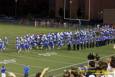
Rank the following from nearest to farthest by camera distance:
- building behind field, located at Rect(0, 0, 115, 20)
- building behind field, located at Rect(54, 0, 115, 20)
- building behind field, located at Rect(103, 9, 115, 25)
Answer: building behind field, located at Rect(103, 9, 115, 25) → building behind field, located at Rect(0, 0, 115, 20) → building behind field, located at Rect(54, 0, 115, 20)

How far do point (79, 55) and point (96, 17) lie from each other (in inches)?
1104

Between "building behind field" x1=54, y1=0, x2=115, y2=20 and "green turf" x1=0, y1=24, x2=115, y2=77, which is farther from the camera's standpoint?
"building behind field" x1=54, y1=0, x2=115, y2=20

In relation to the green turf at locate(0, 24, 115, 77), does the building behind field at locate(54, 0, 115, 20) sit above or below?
above

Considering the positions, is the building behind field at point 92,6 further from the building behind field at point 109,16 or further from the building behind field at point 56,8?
the building behind field at point 109,16

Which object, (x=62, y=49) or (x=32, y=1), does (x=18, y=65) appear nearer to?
(x=62, y=49)

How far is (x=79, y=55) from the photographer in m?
24.2

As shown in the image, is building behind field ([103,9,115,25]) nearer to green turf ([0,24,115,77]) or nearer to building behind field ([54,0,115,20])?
building behind field ([54,0,115,20])

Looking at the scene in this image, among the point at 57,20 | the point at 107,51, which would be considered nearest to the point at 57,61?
the point at 107,51

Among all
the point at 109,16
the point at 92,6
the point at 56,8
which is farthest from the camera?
the point at 56,8

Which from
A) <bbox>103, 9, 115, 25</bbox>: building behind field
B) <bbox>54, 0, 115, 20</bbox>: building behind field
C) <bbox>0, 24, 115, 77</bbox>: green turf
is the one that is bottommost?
<bbox>0, 24, 115, 77</bbox>: green turf

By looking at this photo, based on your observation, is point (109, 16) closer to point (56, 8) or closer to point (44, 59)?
point (56, 8)

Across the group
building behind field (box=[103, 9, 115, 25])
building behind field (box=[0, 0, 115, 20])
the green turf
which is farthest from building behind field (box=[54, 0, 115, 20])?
the green turf

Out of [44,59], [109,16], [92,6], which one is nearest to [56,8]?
[92,6]

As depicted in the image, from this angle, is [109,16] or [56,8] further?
[56,8]
